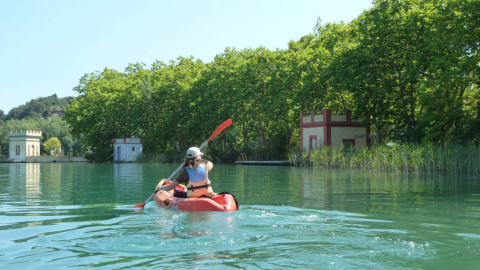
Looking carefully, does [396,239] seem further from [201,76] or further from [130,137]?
[130,137]

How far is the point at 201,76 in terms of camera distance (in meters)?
60.8

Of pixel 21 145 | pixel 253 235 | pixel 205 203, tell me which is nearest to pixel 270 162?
pixel 205 203

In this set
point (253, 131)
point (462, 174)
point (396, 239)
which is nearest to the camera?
point (396, 239)

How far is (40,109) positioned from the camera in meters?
175

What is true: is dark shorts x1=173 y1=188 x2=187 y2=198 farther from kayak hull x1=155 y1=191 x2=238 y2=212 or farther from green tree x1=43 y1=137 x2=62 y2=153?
green tree x1=43 y1=137 x2=62 y2=153

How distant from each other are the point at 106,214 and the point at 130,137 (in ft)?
193

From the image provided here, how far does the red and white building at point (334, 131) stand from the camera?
42.0 meters

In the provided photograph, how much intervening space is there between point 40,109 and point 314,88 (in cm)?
15184

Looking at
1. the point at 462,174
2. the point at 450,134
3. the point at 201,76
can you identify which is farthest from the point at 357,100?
the point at 201,76

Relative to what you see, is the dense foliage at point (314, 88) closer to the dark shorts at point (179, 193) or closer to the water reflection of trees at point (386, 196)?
the water reflection of trees at point (386, 196)

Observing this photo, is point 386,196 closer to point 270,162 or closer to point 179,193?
point 179,193

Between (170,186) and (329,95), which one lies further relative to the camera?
(329,95)

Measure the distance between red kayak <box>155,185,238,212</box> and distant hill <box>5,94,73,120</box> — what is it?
160 meters

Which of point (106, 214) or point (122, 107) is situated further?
point (122, 107)
